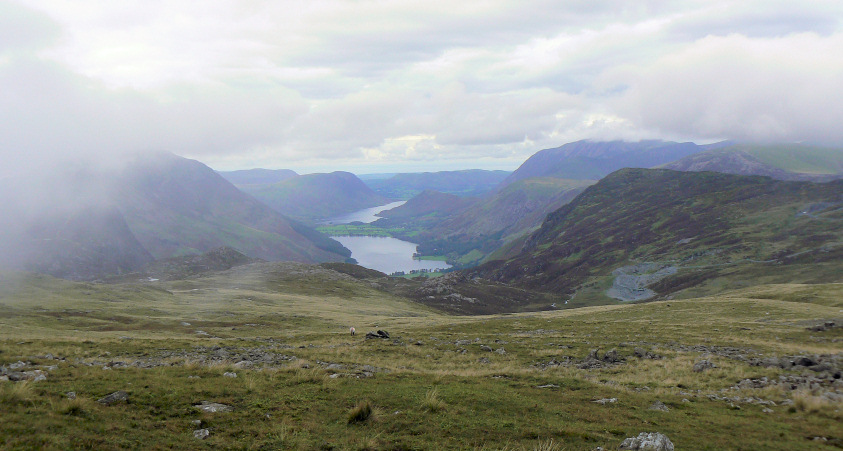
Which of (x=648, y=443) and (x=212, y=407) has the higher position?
(x=212, y=407)

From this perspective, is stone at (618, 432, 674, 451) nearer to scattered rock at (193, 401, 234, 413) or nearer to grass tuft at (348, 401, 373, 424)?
grass tuft at (348, 401, 373, 424)

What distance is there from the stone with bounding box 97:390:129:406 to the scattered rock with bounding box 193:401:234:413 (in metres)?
2.61

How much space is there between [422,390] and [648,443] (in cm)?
958

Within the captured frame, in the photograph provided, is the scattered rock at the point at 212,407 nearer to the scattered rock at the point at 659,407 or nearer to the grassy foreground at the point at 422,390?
the grassy foreground at the point at 422,390

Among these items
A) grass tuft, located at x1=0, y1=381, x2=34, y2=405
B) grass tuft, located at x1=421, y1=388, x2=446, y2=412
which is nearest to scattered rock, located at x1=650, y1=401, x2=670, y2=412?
grass tuft, located at x1=421, y1=388, x2=446, y2=412

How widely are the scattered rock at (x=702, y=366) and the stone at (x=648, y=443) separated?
48.8 ft

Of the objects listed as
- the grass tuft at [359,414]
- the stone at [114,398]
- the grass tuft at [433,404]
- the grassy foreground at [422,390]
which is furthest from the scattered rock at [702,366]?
the stone at [114,398]

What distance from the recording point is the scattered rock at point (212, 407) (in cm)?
1484

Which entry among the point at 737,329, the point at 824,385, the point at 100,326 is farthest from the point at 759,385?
the point at 100,326

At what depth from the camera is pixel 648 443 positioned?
12984 mm

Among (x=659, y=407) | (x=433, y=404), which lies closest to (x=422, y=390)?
(x=433, y=404)

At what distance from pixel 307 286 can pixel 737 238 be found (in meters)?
189

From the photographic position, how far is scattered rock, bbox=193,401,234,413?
14836 millimetres

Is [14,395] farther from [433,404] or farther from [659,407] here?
[659,407]
